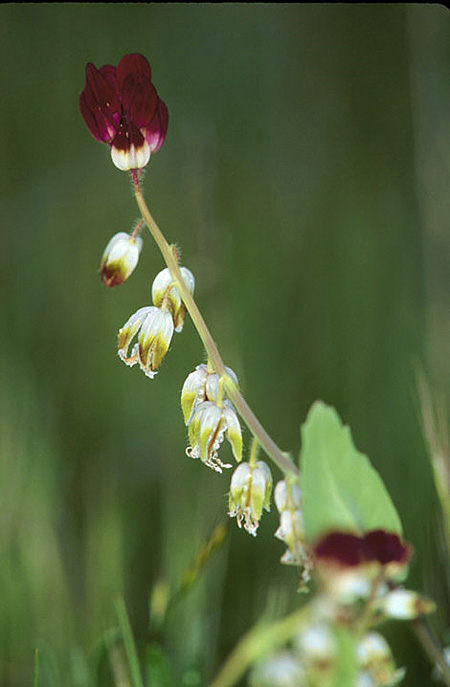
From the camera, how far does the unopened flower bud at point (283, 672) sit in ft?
0.72

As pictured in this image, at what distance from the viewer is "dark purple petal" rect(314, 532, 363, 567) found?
0.23 meters

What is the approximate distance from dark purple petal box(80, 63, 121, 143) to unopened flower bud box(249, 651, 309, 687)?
17cm

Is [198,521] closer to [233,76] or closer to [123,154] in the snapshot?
[123,154]

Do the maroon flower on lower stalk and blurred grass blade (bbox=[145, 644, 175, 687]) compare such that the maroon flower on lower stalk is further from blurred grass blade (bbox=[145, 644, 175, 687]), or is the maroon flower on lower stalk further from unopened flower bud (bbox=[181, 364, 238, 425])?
blurred grass blade (bbox=[145, 644, 175, 687])

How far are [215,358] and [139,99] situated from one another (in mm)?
89

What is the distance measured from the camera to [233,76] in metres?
0.87

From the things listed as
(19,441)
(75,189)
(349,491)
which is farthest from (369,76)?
(349,491)

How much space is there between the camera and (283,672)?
0.22 metres

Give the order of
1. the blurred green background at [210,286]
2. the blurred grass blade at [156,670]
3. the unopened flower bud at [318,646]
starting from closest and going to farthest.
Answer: the unopened flower bud at [318,646] → the blurred grass blade at [156,670] → the blurred green background at [210,286]

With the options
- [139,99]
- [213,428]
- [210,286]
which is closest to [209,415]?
[213,428]

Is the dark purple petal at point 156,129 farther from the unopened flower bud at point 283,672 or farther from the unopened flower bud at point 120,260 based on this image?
the unopened flower bud at point 283,672

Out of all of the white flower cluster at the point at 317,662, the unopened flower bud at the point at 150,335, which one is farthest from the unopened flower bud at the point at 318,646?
the unopened flower bud at the point at 150,335

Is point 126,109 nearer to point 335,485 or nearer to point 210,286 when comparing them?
point 335,485

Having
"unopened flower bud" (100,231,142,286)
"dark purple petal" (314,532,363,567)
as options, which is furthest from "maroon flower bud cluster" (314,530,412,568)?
"unopened flower bud" (100,231,142,286)
